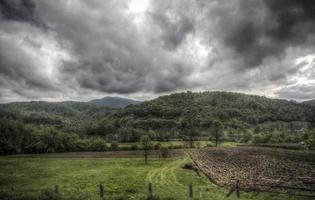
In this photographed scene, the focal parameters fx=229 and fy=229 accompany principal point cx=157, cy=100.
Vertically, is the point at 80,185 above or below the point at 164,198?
below

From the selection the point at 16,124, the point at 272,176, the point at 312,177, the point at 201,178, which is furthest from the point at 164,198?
the point at 16,124

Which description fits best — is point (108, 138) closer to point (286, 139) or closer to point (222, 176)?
point (286, 139)

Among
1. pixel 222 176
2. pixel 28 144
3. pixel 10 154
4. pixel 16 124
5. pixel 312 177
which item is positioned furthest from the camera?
pixel 16 124

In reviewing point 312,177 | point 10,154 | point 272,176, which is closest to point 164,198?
point 272,176

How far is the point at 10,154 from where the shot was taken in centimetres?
10712

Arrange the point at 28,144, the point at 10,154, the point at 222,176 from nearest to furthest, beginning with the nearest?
the point at 222,176 < the point at 10,154 < the point at 28,144

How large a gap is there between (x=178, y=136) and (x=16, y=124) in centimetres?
9961

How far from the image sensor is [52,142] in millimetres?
119375

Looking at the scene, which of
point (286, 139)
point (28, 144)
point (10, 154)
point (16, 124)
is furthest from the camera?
point (286, 139)

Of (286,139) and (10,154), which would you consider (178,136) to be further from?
(10,154)

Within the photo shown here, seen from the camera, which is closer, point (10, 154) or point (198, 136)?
point (10, 154)

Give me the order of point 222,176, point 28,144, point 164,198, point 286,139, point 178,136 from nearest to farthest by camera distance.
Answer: point 164,198 → point 222,176 → point 28,144 → point 286,139 → point 178,136

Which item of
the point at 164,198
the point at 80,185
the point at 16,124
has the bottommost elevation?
the point at 80,185

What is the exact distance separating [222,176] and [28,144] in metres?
107
